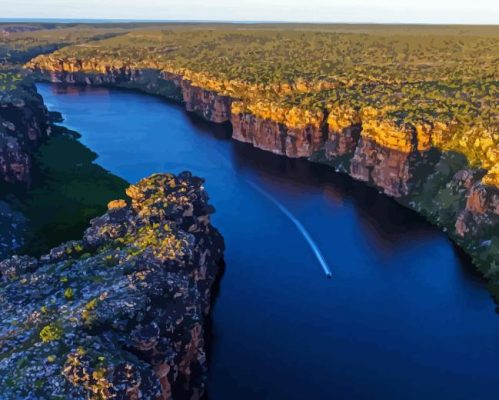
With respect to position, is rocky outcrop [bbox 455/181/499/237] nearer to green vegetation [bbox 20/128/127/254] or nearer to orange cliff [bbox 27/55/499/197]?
orange cliff [bbox 27/55/499/197]

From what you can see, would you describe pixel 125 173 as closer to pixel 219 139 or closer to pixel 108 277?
pixel 219 139

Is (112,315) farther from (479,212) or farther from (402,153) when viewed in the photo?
(402,153)

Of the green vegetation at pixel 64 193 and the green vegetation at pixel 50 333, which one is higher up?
the green vegetation at pixel 50 333

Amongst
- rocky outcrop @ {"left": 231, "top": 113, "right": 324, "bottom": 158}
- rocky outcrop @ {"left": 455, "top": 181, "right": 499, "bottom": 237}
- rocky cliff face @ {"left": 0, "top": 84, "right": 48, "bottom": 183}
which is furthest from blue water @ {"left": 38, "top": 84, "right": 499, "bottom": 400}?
rocky cliff face @ {"left": 0, "top": 84, "right": 48, "bottom": 183}

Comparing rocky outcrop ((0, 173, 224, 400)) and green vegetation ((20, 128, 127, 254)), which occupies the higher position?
rocky outcrop ((0, 173, 224, 400))

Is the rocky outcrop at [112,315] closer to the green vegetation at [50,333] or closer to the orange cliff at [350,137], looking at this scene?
the green vegetation at [50,333]

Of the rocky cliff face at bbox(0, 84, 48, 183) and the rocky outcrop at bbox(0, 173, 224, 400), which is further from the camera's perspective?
the rocky cliff face at bbox(0, 84, 48, 183)

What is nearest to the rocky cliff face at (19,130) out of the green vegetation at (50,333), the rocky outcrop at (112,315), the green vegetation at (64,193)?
the green vegetation at (64,193)
